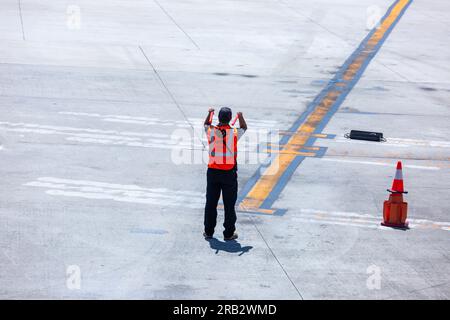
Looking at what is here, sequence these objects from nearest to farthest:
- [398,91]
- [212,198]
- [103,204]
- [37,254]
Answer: [37,254]
[212,198]
[103,204]
[398,91]

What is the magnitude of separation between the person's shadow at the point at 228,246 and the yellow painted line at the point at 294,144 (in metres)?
1.76

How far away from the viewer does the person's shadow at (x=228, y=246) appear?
41.1 ft

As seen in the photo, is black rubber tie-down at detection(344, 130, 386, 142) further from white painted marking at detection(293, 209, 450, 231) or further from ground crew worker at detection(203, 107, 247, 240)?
ground crew worker at detection(203, 107, 247, 240)

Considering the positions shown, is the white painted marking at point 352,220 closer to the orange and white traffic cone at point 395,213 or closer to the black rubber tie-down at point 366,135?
the orange and white traffic cone at point 395,213

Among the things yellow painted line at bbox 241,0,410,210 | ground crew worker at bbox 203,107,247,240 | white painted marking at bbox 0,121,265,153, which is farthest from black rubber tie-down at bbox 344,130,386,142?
ground crew worker at bbox 203,107,247,240

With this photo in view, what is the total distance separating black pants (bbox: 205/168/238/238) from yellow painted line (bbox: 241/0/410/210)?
1.59 meters

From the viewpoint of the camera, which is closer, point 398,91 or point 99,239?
point 99,239

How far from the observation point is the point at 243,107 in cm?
2153

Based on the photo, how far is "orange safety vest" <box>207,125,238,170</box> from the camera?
1293 cm

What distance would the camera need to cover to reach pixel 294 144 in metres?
18.7

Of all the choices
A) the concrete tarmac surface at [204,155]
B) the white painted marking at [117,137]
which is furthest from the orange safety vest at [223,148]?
the white painted marking at [117,137]

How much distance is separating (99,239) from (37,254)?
0.99m
